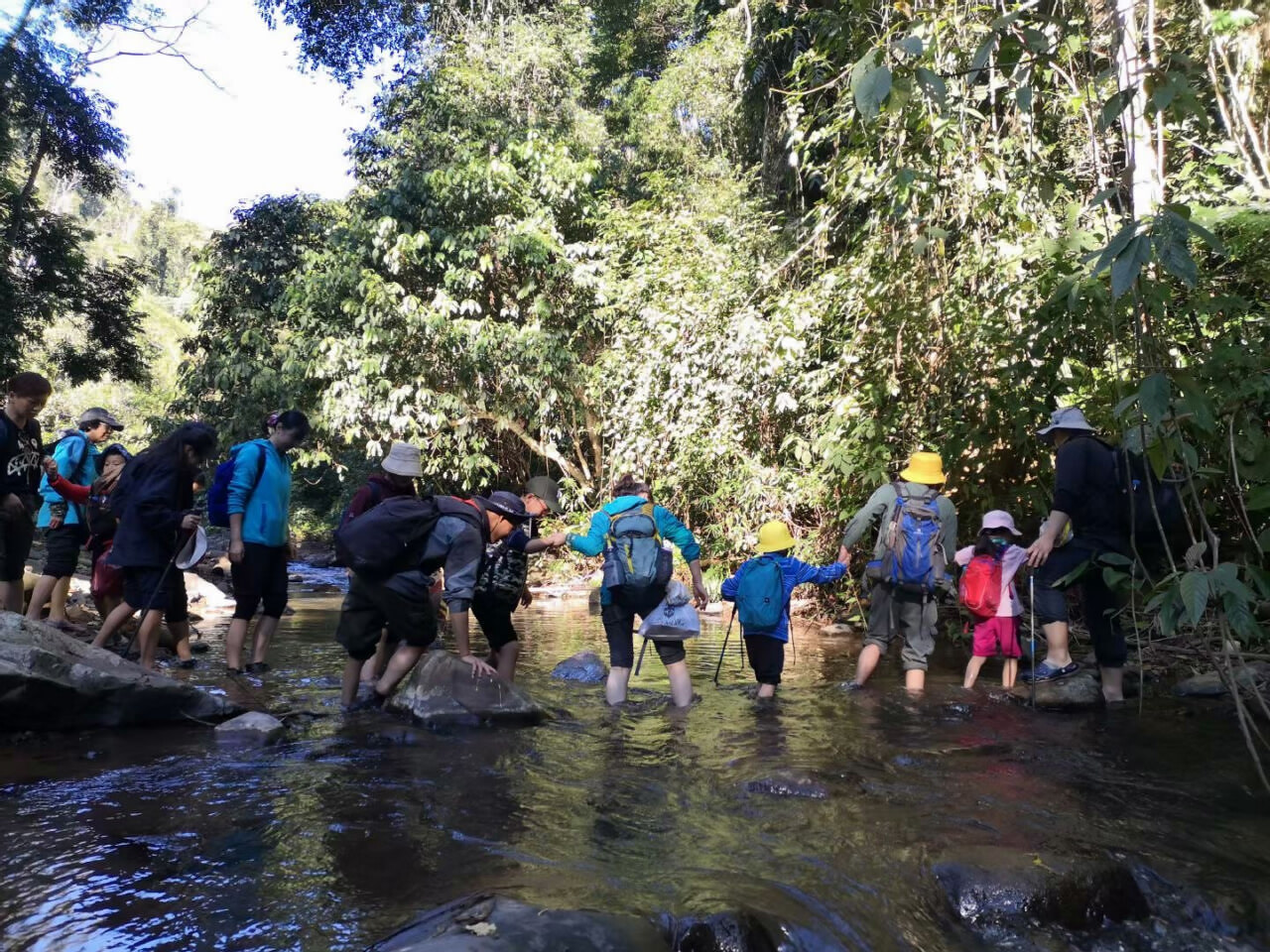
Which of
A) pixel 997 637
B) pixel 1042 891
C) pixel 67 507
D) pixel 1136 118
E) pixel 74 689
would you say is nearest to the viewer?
pixel 1042 891

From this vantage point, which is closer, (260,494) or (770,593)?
(770,593)

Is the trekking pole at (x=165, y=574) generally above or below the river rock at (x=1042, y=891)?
above

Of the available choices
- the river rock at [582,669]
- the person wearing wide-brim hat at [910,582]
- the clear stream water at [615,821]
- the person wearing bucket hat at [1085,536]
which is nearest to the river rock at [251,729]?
the clear stream water at [615,821]

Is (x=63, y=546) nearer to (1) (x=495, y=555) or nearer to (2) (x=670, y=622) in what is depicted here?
(1) (x=495, y=555)

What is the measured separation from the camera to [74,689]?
4.68 m

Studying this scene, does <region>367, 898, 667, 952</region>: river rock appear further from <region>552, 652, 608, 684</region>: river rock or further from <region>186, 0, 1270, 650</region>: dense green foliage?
<region>552, 652, 608, 684</region>: river rock

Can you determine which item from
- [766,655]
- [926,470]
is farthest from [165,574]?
[926,470]

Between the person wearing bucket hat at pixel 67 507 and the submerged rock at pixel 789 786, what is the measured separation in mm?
5465

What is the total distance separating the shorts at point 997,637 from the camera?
6.60 m

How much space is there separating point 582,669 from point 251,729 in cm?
302

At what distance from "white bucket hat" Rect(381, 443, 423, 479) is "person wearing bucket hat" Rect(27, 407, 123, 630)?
2.96 metres

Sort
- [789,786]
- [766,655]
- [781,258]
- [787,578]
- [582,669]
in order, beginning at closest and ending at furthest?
1. [789,786]
2. [787,578]
3. [766,655]
4. [582,669]
5. [781,258]

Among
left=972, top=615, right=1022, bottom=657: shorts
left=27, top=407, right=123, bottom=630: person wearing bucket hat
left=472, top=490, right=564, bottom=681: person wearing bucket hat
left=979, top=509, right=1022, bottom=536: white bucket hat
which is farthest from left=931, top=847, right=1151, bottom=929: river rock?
left=27, top=407, right=123, bottom=630: person wearing bucket hat

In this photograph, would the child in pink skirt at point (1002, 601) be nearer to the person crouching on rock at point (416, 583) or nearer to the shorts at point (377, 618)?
the person crouching on rock at point (416, 583)
